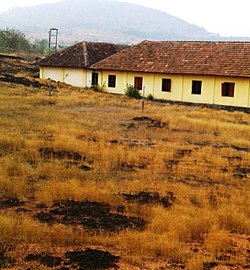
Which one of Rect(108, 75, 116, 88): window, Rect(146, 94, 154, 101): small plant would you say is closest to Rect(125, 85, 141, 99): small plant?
Rect(146, 94, 154, 101): small plant

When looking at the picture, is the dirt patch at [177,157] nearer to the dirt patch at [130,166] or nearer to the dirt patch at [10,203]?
the dirt patch at [130,166]

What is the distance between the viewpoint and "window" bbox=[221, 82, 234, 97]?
26714 millimetres

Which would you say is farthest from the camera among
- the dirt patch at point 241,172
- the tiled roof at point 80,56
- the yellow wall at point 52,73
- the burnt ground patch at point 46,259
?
the yellow wall at point 52,73

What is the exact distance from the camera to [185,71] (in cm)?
2812

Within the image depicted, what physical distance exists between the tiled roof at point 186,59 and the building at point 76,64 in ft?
5.42

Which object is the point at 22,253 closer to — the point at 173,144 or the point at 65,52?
the point at 173,144

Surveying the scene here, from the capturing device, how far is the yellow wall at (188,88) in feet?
86.5

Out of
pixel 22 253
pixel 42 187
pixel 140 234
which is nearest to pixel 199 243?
pixel 140 234

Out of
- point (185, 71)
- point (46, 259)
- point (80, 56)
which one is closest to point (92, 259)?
point (46, 259)

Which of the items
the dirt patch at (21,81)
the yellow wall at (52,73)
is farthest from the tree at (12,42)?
the dirt patch at (21,81)

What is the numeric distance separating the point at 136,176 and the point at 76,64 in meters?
24.5

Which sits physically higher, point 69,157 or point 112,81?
point 112,81

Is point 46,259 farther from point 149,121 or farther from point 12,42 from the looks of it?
point 12,42

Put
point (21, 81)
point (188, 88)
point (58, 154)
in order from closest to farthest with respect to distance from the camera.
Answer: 1. point (58, 154)
2. point (188, 88)
3. point (21, 81)
